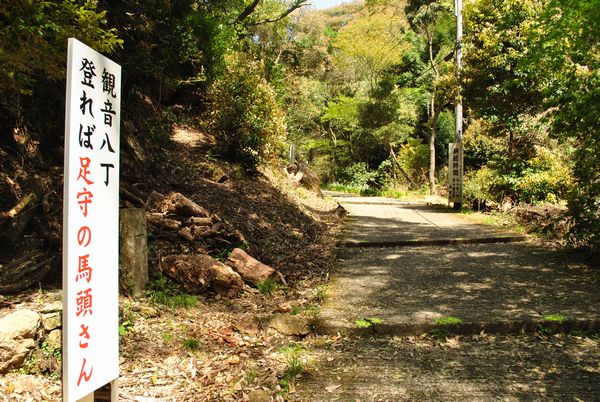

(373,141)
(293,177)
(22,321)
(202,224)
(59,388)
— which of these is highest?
(373,141)

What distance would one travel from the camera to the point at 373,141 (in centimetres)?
2675

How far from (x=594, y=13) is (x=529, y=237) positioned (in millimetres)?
4221

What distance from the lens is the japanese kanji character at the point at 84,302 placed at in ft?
6.63

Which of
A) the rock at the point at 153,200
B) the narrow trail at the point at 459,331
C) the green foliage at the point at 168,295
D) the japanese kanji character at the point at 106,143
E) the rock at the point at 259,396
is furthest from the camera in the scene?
the rock at the point at 153,200

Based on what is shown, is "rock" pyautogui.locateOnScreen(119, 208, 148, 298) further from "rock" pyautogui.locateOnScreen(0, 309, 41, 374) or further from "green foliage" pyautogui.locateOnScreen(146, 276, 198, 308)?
"rock" pyautogui.locateOnScreen(0, 309, 41, 374)

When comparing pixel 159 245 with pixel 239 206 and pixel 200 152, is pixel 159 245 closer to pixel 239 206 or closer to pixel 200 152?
pixel 239 206

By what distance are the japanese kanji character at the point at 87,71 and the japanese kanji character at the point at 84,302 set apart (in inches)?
38.3

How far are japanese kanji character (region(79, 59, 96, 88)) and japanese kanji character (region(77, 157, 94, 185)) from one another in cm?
36

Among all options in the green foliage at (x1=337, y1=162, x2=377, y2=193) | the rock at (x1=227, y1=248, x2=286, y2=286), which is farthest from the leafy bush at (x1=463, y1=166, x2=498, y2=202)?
the green foliage at (x1=337, y1=162, x2=377, y2=193)

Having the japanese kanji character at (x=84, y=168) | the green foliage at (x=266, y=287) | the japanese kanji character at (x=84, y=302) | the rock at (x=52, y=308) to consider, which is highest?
the japanese kanji character at (x=84, y=168)

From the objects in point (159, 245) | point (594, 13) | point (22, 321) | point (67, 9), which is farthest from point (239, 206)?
point (594, 13)

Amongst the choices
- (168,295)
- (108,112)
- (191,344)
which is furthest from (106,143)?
(168,295)

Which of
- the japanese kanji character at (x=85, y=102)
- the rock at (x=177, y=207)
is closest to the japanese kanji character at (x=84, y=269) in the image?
the japanese kanji character at (x=85, y=102)

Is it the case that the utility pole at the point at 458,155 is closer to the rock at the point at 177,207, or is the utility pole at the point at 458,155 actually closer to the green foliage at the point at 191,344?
the rock at the point at 177,207
